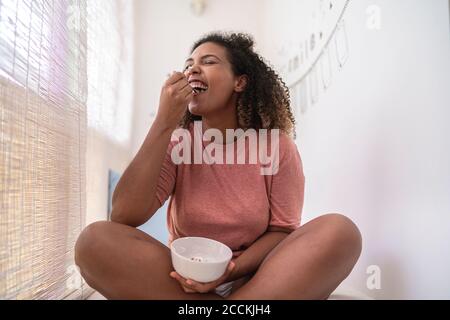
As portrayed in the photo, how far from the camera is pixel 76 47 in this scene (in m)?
0.74

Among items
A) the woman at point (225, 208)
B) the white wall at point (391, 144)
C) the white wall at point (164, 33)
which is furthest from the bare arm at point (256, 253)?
the white wall at point (164, 33)

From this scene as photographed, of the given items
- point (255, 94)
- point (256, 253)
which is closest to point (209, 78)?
point (255, 94)

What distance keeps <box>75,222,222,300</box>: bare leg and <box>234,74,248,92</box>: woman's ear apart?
510 mm

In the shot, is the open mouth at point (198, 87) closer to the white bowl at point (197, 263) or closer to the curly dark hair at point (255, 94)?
the curly dark hair at point (255, 94)

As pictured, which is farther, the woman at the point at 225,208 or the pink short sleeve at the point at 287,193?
the pink short sleeve at the point at 287,193

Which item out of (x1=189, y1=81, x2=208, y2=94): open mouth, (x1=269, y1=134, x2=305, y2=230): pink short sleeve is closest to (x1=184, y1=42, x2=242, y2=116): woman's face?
(x1=189, y1=81, x2=208, y2=94): open mouth

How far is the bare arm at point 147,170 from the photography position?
2.06 ft

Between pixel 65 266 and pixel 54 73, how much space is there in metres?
0.41

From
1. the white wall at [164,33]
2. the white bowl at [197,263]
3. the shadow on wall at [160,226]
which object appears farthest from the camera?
the white wall at [164,33]

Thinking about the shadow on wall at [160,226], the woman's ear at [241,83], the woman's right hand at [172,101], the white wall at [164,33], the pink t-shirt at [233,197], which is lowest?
the shadow on wall at [160,226]

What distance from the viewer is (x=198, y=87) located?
79 cm

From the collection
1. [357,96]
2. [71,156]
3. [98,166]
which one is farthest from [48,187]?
[357,96]

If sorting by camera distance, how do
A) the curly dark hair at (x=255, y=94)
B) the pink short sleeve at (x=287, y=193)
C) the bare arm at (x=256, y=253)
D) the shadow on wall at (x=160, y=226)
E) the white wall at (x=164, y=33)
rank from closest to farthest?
the bare arm at (x=256, y=253)
the pink short sleeve at (x=287, y=193)
the curly dark hair at (x=255, y=94)
the shadow on wall at (x=160, y=226)
the white wall at (x=164, y=33)

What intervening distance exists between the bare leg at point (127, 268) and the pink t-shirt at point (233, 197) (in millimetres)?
187
